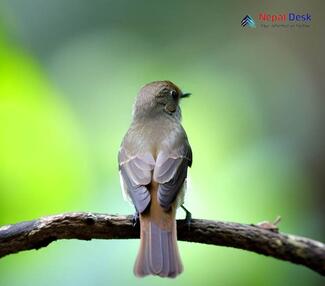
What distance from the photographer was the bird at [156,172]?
187cm

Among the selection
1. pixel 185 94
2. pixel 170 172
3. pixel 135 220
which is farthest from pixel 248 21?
pixel 135 220

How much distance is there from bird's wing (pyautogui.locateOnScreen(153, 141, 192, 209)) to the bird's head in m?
0.33

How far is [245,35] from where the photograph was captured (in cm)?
276

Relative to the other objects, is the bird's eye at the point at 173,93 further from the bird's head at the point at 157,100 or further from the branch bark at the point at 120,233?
the branch bark at the point at 120,233

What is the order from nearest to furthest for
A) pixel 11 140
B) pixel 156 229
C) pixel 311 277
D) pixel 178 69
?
pixel 156 229
pixel 311 277
pixel 11 140
pixel 178 69

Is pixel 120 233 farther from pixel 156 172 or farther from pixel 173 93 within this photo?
pixel 173 93

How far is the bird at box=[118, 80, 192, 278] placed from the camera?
1.87m

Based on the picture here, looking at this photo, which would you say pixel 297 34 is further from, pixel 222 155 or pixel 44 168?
pixel 44 168

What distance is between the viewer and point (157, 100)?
2559 mm

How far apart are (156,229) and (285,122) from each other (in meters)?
1.10

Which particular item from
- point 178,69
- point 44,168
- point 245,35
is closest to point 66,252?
point 44,168

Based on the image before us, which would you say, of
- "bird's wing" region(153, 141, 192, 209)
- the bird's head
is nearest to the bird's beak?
the bird's head

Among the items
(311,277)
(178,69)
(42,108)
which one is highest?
→ (178,69)

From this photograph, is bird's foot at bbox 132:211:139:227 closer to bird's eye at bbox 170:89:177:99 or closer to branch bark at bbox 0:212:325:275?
branch bark at bbox 0:212:325:275
